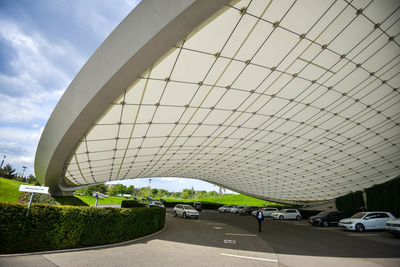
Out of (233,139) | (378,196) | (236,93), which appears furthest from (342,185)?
(236,93)

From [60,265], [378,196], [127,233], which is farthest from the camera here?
[378,196]

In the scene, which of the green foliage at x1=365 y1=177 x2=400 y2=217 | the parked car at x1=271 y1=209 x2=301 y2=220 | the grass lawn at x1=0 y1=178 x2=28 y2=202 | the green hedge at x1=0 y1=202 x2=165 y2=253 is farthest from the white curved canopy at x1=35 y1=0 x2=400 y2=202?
the parked car at x1=271 y1=209 x2=301 y2=220

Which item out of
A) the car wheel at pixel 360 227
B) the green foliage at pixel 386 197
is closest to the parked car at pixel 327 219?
the car wheel at pixel 360 227

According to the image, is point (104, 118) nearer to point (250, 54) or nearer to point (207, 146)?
point (250, 54)

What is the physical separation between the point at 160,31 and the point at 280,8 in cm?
558

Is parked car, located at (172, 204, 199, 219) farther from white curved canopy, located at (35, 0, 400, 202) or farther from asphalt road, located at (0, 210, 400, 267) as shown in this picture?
asphalt road, located at (0, 210, 400, 267)

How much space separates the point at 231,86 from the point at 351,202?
36634 millimetres

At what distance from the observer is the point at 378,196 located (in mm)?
29047

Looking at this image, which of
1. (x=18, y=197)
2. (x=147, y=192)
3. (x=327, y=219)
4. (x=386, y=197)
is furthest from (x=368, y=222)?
(x=147, y=192)

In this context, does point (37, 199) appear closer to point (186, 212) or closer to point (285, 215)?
point (186, 212)

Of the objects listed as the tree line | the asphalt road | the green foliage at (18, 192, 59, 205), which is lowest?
the tree line

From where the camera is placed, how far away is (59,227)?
919 centimetres

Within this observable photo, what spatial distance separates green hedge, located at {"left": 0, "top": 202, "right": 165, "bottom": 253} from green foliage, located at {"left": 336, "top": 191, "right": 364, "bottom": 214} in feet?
125

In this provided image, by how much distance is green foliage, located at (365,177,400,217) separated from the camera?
85.7 feet
